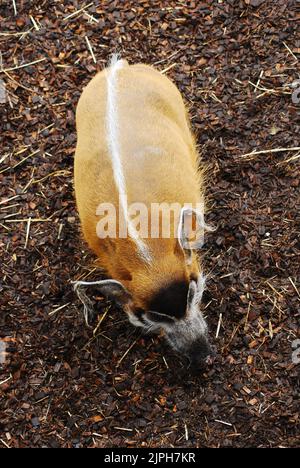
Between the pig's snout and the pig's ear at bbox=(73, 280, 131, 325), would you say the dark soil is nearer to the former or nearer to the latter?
the pig's snout

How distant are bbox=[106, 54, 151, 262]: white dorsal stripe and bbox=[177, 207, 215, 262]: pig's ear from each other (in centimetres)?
27

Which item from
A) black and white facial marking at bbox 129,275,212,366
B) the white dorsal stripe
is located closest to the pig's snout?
black and white facial marking at bbox 129,275,212,366

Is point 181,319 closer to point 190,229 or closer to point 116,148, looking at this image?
point 190,229

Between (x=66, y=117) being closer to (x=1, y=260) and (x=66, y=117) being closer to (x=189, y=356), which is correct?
(x=1, y=260)

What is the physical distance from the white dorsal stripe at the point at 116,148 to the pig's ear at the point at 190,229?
0.27 m

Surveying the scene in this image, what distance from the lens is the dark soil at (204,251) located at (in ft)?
16.9

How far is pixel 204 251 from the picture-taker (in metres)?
5.57

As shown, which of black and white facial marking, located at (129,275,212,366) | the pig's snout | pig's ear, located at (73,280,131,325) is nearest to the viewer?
black and white facial marking, located at (129,275,212,366)

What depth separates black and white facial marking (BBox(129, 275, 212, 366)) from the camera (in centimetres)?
452

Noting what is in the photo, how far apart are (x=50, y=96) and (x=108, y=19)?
3.07 ft

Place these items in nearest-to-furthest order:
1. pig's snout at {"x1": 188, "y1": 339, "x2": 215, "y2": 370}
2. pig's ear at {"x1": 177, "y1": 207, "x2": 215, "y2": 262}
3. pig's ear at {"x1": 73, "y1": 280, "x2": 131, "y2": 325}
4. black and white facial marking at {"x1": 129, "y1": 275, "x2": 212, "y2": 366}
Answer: black and white facial marking at {"x1": 129, "y1": 275, "x2": 212, "y2": 366} → pig's ear at {"x1": 177, "y1": 207, "x2": 215, "y2": 262} → pig's ear at {"x1": 73, "y1": 280, "x2": 131, "y2": 325} → pig's snout at {"x1": 188, "y1": 339, "x2": 215, "y2": 370}

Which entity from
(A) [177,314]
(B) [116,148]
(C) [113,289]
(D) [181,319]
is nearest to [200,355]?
(D) [181,319]

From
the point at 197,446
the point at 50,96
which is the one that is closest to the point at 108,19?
the point at 50,96

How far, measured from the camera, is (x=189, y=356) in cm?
509
